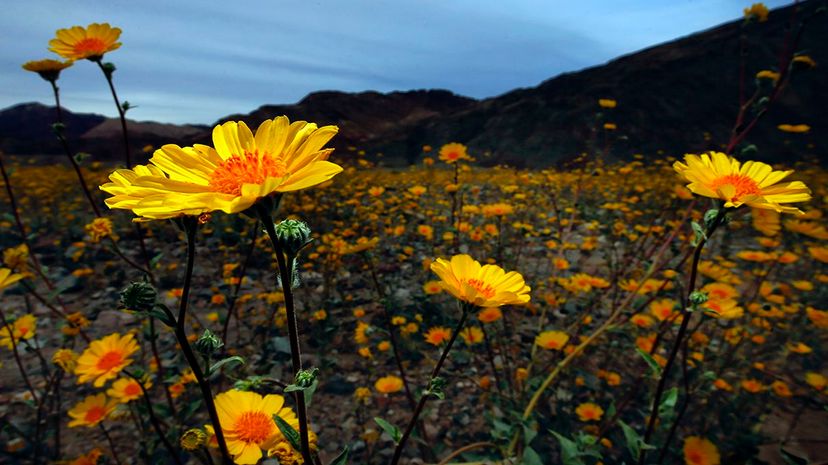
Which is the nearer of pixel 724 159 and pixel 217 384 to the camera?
pixel 724 159

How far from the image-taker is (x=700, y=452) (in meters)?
2.14

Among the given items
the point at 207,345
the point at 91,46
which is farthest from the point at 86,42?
the point at 207,345

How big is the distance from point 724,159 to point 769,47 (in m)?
25.5

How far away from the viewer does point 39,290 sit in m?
4.17

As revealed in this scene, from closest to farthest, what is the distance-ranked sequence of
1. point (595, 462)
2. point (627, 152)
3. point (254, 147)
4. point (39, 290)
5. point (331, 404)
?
point (254, 147) < point (595, 462) < point (331, 404) < point (39, 290) < point (627, 152)

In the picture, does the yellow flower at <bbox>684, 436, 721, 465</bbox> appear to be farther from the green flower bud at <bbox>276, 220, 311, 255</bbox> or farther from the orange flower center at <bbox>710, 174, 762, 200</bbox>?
the green flower bud at <bbox>276, 220, 311, 255</bbox>

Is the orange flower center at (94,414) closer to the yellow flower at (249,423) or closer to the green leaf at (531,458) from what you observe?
the yellow flower at (249,423)

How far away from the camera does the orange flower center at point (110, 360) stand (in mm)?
1831

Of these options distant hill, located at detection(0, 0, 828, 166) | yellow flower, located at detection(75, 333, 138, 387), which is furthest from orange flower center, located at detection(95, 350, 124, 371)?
distant hill, located at detection(0, 0, 828, 166)

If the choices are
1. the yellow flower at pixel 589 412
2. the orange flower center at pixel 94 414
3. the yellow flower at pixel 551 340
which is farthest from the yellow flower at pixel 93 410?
A: the yellow flower at pixel 589 412

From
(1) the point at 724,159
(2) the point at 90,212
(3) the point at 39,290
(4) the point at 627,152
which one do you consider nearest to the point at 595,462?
(1) the point at 724,159

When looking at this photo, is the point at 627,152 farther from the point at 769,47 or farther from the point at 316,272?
the point at 316,272

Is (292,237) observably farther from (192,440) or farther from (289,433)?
(192,440)

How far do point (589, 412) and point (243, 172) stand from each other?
2.52m
